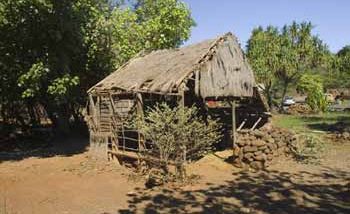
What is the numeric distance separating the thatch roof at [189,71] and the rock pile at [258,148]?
2040 mm

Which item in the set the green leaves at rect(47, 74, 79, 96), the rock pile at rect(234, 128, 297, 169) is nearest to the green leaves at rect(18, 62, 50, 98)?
the green leaves at rect(47, 74, 79, 96)

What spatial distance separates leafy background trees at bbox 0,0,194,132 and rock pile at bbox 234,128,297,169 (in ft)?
23.1

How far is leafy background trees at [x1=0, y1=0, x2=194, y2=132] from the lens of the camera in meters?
16.2

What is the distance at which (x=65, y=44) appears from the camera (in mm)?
17672

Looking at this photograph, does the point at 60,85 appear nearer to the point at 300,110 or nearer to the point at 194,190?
the point at 194,190

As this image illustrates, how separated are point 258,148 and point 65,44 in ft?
30.5

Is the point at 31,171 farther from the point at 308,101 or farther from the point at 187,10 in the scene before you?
the point at 308,101

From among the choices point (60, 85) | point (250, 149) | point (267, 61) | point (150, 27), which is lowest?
point (250, 149)

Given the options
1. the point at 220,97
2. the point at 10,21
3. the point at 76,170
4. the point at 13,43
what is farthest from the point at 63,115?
the point at 220,97

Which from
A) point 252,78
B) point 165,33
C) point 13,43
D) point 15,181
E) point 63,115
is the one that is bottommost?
point 15,181

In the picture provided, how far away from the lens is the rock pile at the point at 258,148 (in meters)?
12.9

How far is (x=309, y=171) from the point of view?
485 inches

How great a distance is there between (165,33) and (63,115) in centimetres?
811

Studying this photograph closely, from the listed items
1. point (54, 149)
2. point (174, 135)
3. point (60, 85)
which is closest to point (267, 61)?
point (54, 149)
